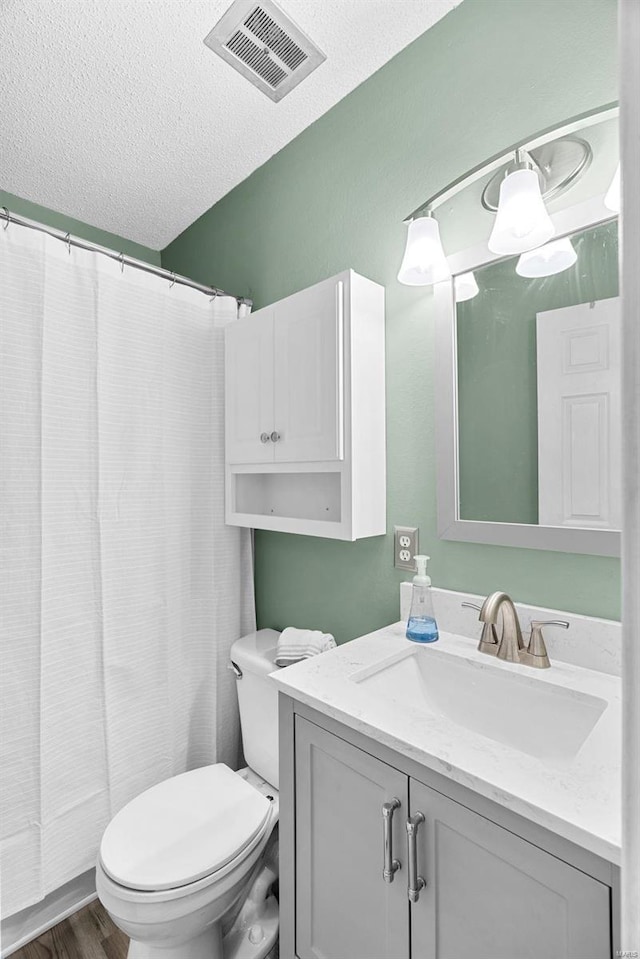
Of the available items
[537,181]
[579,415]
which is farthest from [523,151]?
[579,415]

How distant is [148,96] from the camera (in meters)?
1.50

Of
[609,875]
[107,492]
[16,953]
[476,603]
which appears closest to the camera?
[609,875]

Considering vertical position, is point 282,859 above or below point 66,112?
below

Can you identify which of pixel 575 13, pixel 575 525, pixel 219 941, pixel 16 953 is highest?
pixel 575 13

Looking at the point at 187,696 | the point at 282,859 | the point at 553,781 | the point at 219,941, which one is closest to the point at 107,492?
the point at 187,696

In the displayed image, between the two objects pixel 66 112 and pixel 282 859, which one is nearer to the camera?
pixel 282 859

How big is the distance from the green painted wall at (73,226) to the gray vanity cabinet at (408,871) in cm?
215

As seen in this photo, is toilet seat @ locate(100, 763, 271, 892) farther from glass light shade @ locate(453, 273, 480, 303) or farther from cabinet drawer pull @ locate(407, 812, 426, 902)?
glass light shade @ locate(453, 273, 480, 303)

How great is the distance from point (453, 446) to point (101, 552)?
1115mm

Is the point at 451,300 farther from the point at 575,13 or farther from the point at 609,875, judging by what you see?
the point at 609,875

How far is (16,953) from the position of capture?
4.37 ft

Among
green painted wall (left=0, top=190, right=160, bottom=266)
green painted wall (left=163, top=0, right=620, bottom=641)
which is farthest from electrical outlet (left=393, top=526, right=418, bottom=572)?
green painted wall (left=0, top=190, right=160, bottom=266)

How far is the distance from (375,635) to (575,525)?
57 cm

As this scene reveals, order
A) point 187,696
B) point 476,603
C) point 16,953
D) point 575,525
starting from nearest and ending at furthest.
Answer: point 575,525 < point 476,603 < point 16,953 < point 187,696
